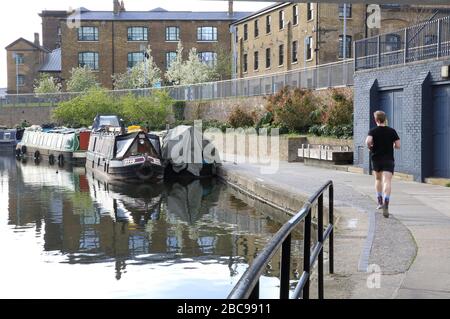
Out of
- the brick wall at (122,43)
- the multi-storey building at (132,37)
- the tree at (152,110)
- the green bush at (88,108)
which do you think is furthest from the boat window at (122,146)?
the brick wall at (122,43)

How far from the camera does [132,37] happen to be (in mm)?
72188

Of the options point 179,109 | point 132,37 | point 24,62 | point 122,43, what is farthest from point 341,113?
point 24,62

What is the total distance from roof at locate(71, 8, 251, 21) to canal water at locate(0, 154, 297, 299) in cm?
4931

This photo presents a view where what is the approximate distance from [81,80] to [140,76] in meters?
5.83

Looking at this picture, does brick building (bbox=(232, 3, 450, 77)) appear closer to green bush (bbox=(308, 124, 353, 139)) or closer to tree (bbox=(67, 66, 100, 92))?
green bush (bbox=(308, 124, 353, 139))

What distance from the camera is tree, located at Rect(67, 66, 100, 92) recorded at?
68.4m

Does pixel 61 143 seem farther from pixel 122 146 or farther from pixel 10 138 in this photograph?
pixel 10 138

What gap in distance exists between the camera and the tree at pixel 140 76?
67.4 m

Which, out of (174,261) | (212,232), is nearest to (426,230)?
(174,261)

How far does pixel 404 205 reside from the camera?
44.3 feet

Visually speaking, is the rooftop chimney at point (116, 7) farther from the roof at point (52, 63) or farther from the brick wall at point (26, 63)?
the brick wall at point (26, 63)

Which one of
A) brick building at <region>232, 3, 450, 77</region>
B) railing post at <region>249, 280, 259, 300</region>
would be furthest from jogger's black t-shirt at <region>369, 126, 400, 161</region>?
brick building at <region>232, 3, 450, 77</region>

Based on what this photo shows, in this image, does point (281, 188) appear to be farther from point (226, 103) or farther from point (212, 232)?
point (226, 103)

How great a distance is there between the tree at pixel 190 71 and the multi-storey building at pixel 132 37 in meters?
4.07
